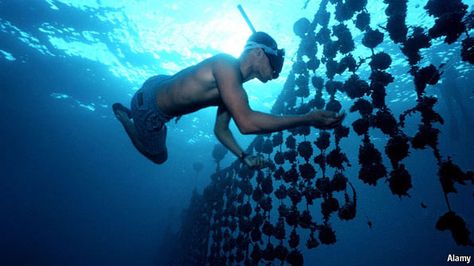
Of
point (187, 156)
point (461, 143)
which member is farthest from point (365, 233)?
point (187, 156)

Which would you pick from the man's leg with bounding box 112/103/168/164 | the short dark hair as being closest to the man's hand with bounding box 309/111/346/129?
the short dark hair

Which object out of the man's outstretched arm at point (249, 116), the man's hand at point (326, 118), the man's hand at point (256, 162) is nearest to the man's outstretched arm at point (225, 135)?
the man's hand at point (256, 162)

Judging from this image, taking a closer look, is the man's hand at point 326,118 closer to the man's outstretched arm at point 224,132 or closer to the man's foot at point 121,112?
the man's outstretched arm at point 224,132

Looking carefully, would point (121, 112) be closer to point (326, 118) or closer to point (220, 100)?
point (220, 100)

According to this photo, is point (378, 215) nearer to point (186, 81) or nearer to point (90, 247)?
point (90, 247)

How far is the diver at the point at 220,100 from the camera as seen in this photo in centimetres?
282

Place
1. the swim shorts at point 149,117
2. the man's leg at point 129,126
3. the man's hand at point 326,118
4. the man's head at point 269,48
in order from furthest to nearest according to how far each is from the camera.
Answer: the man's leg at point 129,126 → the swim shorts at point 149,117 → the man's head at point 269,48 → the man's hand at point 326,118

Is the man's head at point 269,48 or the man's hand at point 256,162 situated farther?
the man's head at point 269,48

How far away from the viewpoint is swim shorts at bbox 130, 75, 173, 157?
383 cm

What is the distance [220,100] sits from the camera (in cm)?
371

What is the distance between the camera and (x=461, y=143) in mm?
43406

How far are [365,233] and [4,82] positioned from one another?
12255 centimetres

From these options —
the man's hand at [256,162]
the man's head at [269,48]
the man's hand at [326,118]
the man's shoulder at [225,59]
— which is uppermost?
the man's head at [269,48]

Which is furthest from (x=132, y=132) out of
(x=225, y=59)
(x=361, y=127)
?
(x=361, y=127)
